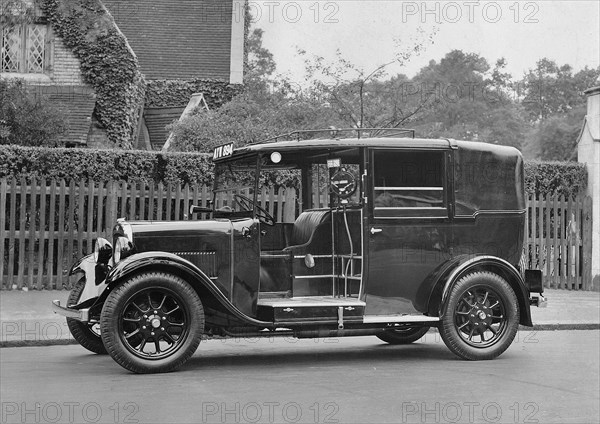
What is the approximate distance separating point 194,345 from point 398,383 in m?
1.94

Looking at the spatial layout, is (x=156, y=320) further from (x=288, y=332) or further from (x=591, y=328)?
(x=591, y=328)

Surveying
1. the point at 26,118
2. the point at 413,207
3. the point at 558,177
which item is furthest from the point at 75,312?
the point at 558,177

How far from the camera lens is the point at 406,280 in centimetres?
955

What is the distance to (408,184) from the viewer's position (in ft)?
31.5

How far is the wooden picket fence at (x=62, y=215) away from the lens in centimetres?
1462

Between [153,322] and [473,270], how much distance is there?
11.3ft

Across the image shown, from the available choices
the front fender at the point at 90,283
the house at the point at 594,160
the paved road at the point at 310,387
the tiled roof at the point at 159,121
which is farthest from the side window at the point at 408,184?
the tiled roof at the point at 159,121

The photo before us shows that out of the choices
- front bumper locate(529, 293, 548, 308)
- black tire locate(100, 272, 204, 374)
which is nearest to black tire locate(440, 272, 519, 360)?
front bumper locate(529, 293, 548, 308)

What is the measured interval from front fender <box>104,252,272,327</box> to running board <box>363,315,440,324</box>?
1240 millimetres

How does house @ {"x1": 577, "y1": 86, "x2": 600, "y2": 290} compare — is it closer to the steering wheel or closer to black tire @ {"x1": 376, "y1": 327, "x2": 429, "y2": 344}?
black tire @ {"x1": 376, "y1": 327, "x2": 429, "y2": 344}

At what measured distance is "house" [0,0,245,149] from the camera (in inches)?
910

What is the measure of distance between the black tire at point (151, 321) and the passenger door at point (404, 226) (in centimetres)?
196

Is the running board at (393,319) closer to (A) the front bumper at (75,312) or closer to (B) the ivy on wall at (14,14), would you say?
(A) the front bumper at (75,312)

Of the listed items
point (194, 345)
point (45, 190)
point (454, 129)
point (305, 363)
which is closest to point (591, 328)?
point (305, 363)
